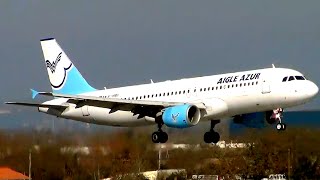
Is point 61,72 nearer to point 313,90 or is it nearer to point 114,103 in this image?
point 114,103

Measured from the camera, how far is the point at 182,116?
57500 millimetres

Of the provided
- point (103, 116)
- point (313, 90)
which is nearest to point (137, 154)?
point (103, 116)

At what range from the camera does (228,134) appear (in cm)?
6794

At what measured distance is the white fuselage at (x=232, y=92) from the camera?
54.9 m

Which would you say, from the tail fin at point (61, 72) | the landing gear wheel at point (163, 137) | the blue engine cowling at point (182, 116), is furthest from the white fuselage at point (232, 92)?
the tail fin at point (61, 72)

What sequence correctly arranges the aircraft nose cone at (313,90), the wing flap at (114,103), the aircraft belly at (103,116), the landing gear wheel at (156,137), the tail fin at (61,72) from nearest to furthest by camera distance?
the aircraft nose cone at (313,90) → the wing flap at (114,103) → the landing gear wheel at (156,137) → the aircraft belly at (103,116) → the tail fin at (61,72)

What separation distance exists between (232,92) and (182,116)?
3.18m

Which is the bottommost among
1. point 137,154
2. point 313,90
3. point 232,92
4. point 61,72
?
point 137,154

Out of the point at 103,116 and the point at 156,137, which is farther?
the point at 103,116

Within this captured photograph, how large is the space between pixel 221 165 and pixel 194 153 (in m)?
9.07

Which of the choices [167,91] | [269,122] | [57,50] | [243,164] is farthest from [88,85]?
[243,164]

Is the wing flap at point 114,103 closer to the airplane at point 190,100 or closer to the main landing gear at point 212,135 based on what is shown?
the airplane at point 190,100

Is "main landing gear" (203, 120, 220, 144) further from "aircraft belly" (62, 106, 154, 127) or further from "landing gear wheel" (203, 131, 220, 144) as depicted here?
"aircraft belly" (62, 106, 154, 127)

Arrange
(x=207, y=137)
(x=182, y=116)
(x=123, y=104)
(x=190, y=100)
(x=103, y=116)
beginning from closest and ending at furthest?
1. (x=182, y=116)
2. (x=190, y=100)
3. (x=123, y=104)
4. (x=207, y=137)
5. (x=103, y=116)
